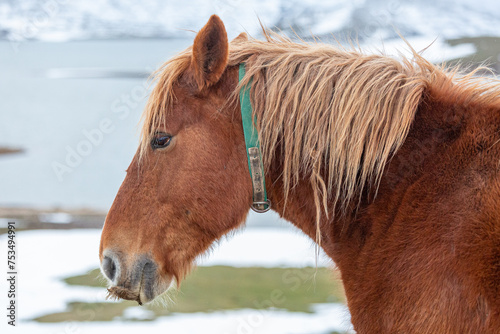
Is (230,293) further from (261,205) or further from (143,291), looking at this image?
(261,205)

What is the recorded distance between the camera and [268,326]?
5.36 m

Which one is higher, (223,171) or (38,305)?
(223,171)

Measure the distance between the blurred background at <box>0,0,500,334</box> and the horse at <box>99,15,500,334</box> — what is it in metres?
0.31

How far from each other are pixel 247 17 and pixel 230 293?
52.2 ft

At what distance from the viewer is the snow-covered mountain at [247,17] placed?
58.7 ft

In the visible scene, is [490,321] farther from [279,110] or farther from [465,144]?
[279,110]

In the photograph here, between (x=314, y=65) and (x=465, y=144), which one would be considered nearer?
(x=465, y=144)

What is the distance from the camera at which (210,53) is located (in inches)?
77.5

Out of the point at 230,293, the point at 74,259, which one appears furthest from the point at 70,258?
the point at 230,293

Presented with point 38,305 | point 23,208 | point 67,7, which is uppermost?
point 67,7

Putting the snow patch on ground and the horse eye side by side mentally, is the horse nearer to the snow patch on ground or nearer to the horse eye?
the horse eye

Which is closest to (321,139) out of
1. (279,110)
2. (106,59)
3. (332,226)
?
(279,110)

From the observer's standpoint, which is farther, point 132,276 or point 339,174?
point 132,276

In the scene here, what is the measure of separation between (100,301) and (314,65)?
5.34 metres
